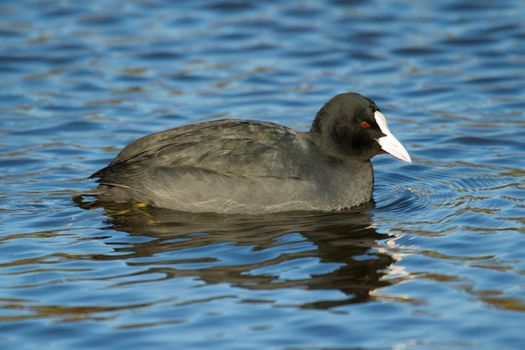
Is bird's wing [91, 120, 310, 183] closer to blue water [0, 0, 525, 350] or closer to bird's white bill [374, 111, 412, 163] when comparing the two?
blue water [0, 0, 525, 350]

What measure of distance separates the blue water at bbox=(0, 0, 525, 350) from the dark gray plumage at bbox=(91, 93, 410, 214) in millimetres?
165

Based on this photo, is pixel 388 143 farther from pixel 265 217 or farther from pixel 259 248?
pixel 259 248

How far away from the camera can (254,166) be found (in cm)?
771

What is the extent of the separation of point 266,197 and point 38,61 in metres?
6.19

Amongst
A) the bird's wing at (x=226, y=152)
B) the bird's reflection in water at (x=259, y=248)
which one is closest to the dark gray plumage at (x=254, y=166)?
the bird's wing at (x=226, y=152)

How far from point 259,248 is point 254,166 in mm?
967

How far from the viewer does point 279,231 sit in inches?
290

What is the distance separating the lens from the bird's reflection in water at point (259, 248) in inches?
249

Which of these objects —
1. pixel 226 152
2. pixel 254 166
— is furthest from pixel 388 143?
pixel 226 152

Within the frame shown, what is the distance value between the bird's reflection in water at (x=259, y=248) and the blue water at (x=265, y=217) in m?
0.02

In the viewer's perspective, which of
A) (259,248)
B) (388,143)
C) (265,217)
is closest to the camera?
(259,248)

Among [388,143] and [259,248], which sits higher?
[388,143]

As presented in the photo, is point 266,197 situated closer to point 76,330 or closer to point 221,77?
point 76,330

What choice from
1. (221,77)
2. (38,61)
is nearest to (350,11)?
(221,77)
